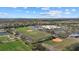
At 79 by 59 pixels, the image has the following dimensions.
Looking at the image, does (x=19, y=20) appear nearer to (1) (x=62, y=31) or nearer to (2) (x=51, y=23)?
(2) (x=51, y=23)

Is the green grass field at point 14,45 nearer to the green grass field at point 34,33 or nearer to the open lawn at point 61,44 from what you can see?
the green grass field at point 34,33

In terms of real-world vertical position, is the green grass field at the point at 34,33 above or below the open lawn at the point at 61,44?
above

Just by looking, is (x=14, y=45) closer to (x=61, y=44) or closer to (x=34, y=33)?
(x=34, y=33)

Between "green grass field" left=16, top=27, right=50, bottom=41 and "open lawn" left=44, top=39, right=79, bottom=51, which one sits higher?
"green grass field" left=16, top=27, right=50, bottom=41

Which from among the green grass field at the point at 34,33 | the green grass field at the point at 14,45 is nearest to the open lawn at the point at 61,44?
the green grass field at the point at 34,33

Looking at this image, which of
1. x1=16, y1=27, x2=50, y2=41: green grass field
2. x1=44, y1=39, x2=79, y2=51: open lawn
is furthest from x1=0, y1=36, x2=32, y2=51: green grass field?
x1=44, y1=39, x2=79, y2=51: open lawn

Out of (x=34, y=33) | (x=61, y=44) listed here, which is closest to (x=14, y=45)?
(x=34, y=33)

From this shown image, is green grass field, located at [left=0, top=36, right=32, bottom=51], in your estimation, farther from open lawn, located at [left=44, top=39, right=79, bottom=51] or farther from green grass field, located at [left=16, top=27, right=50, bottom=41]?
open lawn, located at [left=44, top=39, right=79, bottom=51]

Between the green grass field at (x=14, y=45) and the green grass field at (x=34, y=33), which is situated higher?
the green grass field at (x=34, y=33)

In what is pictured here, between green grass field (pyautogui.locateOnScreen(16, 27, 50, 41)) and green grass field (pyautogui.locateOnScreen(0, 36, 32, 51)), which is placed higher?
green grass field (pyautogui.locateOnScreen(16, 27, 50, 41))
